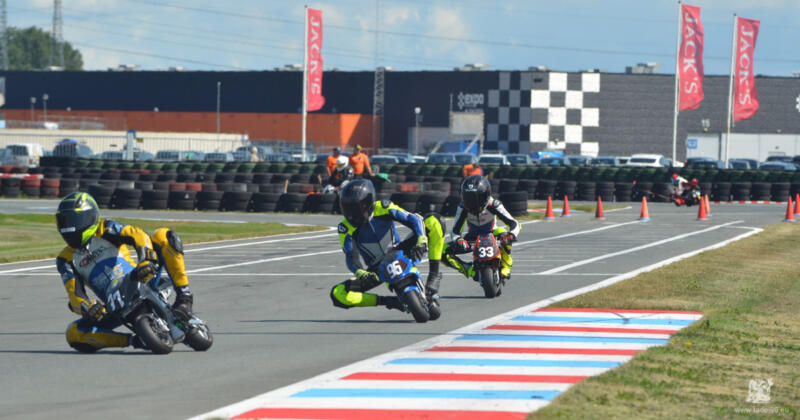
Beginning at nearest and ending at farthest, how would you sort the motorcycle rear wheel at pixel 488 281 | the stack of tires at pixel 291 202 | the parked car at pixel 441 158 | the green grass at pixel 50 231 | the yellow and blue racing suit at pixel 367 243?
the yellow and blue racing suit at pixel 367 243
the motorcycle rear wheel at pixel 488 281
the green grass at pixel 50 231
the stack of tires at pixel 291 202
the parked car at pixel 441 158

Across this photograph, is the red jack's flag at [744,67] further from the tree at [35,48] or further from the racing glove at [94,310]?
the tree at [35,48]

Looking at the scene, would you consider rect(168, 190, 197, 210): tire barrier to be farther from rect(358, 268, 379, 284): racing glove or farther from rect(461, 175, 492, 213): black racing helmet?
rect(358, 268, 379, 284): racing glove

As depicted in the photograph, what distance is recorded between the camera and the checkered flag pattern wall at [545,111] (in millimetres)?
72688

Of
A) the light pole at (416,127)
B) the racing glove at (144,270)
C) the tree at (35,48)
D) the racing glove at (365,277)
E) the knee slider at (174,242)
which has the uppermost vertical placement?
the tree at (35,48)

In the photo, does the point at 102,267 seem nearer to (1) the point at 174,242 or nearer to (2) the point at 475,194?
(1) the point at 174,242

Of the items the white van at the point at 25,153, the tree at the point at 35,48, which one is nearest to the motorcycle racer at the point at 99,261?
the white van at the point at 25,153

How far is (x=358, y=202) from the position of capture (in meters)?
9.64

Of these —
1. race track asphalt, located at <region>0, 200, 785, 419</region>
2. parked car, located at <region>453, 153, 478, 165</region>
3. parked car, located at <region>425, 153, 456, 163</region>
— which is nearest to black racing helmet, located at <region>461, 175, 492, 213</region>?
race track asphalt, located at <region>0, 200, 785, 419</region>

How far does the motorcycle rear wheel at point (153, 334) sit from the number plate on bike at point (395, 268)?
2211 millimetres

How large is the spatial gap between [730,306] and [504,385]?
5.28 meters

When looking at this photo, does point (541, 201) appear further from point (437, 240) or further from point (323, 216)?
point (437, 240)

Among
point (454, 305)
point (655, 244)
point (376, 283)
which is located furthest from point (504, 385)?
point (655, 244)

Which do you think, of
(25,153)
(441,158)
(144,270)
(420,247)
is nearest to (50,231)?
(420,247)

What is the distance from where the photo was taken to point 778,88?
74.9 meters
